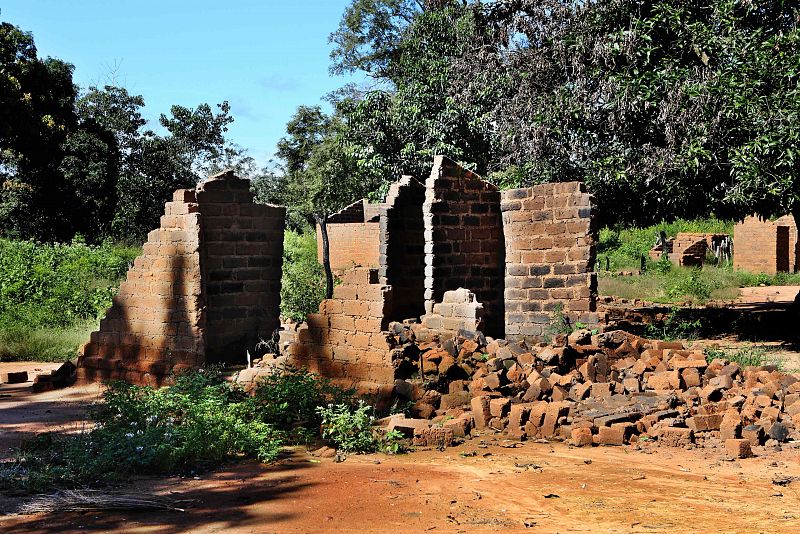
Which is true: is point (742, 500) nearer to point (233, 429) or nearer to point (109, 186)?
point (233, 429)

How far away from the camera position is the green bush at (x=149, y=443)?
5.90 metres

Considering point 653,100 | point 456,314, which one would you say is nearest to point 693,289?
point 653,100

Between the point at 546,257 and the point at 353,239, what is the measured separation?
11.7m

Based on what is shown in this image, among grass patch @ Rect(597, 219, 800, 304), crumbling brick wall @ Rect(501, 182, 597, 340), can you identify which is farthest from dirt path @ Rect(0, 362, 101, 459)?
grass patch @ Rect(597, 219, 800, 304)

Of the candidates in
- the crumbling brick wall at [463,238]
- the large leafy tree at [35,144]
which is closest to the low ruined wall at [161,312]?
the crumbling brick wall at [463,238]

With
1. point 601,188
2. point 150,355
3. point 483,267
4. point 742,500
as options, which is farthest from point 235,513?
point 601,188

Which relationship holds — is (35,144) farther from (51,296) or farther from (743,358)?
(743,358)

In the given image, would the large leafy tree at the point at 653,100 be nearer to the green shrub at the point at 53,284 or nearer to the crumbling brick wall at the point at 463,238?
the crumbling brick wall at the point at 463,238

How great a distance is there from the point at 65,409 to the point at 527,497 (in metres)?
6.23

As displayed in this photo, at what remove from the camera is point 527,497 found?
214 inches

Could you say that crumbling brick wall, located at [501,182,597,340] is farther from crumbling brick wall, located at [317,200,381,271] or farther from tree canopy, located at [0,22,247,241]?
tree canopy, located at [0,22,247,241]

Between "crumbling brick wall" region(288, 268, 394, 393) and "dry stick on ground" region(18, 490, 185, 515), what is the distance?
140 inches

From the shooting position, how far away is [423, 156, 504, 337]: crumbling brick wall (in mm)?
10875

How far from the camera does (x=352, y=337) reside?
8.98 meters
